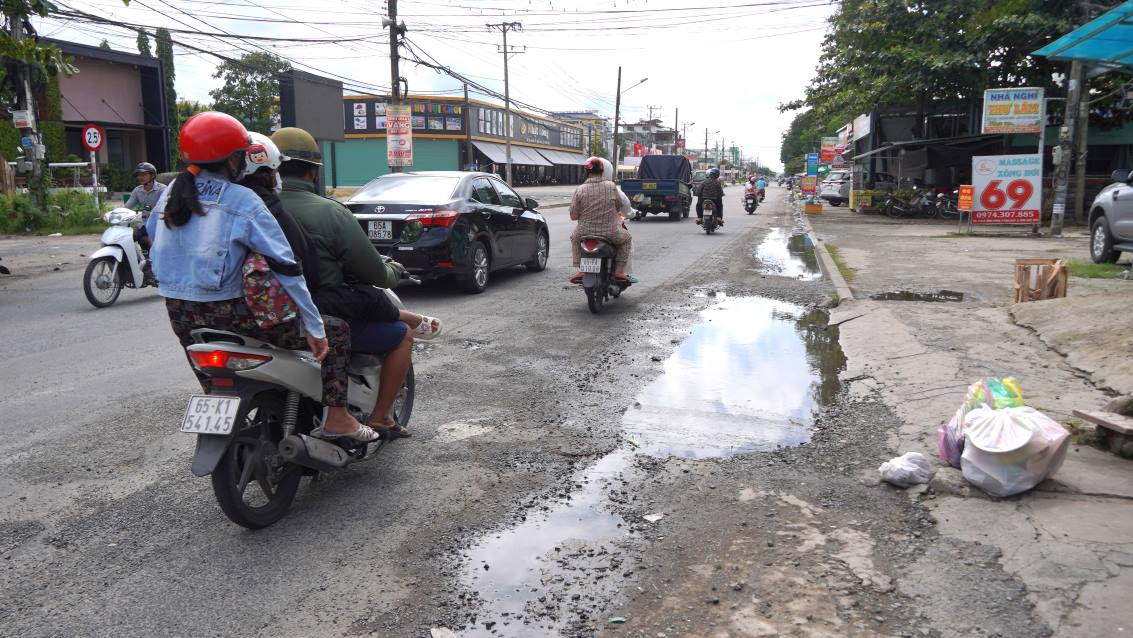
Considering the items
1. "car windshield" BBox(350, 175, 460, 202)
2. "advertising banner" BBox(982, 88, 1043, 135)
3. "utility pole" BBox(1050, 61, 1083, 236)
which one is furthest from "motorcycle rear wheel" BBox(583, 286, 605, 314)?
"utility pole" BBox(1050, 61, 1083, 236)

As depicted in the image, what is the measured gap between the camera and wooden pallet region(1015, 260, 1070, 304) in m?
9.09

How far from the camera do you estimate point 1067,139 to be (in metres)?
20.0

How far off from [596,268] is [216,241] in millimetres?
5932

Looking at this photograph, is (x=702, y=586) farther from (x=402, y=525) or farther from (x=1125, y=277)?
(x=1125, y=277)

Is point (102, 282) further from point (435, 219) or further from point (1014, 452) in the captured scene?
point (1014, 452)

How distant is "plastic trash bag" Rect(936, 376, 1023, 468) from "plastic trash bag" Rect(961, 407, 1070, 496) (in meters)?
0.19

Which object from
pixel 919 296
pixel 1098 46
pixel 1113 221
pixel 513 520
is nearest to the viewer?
pixel 513 520

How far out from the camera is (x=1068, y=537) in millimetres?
3469

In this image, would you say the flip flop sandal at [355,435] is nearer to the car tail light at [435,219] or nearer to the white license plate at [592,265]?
the white license plate at [592,265]

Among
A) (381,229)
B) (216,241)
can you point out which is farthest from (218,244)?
(381,229)

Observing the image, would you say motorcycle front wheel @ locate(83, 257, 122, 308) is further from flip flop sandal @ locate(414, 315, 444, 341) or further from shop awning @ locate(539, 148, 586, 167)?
shop awning @ locate(539, 148, 586, 167)

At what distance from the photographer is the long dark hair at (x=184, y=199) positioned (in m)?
3.38

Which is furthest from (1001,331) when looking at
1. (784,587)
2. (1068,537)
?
(784,587)

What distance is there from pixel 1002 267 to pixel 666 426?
10.6m
